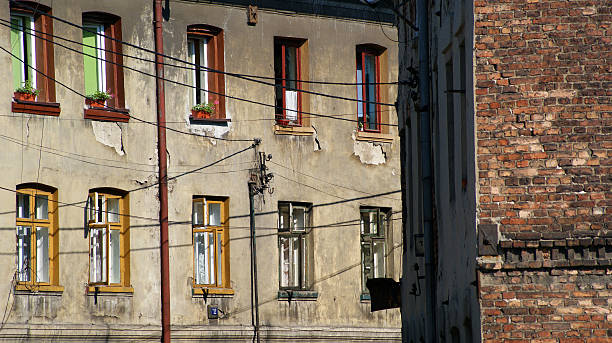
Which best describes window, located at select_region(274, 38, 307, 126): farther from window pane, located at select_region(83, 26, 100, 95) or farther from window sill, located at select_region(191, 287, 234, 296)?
window pane, located at select_region(83, 26, 100, 95)

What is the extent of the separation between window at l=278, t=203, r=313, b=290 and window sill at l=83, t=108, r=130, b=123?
14.1 ft

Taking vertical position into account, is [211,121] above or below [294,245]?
above

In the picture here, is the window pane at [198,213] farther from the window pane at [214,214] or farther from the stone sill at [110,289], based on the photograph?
the stone sill at [110,289]

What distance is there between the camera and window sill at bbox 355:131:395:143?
32094 millimetres

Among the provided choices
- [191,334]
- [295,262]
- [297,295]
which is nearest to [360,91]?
[295,262]

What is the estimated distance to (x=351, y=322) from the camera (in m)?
31.4

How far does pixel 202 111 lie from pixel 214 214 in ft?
7.16

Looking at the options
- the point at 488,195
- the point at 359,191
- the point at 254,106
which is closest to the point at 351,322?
the point at 359,191

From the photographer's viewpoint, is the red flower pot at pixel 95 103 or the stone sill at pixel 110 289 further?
the red flower pot at pixel 95 103

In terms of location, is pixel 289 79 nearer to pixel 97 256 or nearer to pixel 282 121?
pixel 282 121

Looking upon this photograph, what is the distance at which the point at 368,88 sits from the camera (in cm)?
3238

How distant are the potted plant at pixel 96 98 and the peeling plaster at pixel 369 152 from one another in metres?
6.52

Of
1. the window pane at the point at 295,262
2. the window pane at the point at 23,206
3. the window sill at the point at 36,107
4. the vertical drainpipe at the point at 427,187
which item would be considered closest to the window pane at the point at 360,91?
the window pane at the point at 295,262

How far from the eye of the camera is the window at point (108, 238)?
27.8m
